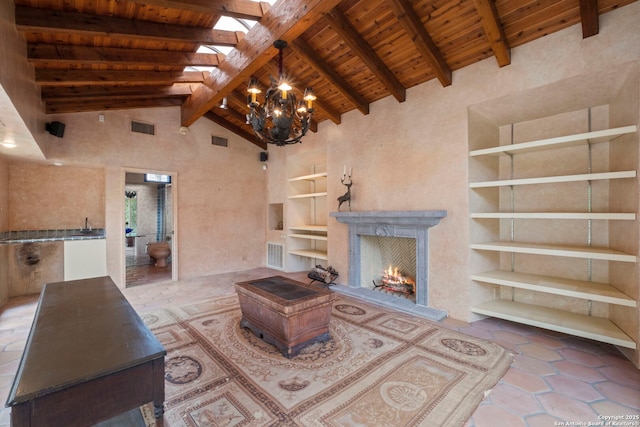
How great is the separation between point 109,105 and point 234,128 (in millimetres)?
2260

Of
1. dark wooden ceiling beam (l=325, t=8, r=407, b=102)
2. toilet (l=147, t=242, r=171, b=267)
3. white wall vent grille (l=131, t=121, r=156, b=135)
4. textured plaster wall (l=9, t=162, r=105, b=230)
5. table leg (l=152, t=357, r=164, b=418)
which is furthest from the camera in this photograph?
toilet (l=147, t=242, r=171, b=267)

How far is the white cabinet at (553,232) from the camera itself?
2623 mm

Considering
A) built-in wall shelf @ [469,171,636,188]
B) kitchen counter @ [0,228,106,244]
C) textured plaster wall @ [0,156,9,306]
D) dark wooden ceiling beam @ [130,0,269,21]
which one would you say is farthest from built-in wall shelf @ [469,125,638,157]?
textured plaster wall @ [0,156,9,306]

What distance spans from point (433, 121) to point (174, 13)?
3200 millimetres

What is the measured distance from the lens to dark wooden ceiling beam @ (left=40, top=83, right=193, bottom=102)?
3.76 metres

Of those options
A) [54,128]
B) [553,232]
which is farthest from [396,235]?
[54,128]

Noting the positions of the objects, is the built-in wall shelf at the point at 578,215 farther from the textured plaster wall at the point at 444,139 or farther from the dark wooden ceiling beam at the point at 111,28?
the dark wooden ceiling beam at the point at 111,28

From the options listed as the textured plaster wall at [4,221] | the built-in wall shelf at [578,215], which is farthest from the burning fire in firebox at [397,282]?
the textured plaster wall at [4,221]

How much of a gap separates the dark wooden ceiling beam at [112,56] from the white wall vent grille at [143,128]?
2030 mm

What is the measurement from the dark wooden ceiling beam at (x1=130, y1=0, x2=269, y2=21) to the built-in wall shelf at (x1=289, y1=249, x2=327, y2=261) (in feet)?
12.8

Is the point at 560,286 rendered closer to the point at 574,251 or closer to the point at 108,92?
the point at 574,251

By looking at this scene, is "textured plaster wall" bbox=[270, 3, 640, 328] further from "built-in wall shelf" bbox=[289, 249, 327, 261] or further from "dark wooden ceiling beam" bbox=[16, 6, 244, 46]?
"dark wooden ceiling beam" bbox=[16, 6, 244, 46]

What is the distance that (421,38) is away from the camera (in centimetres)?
290

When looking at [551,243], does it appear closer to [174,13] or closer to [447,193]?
[447,193]
